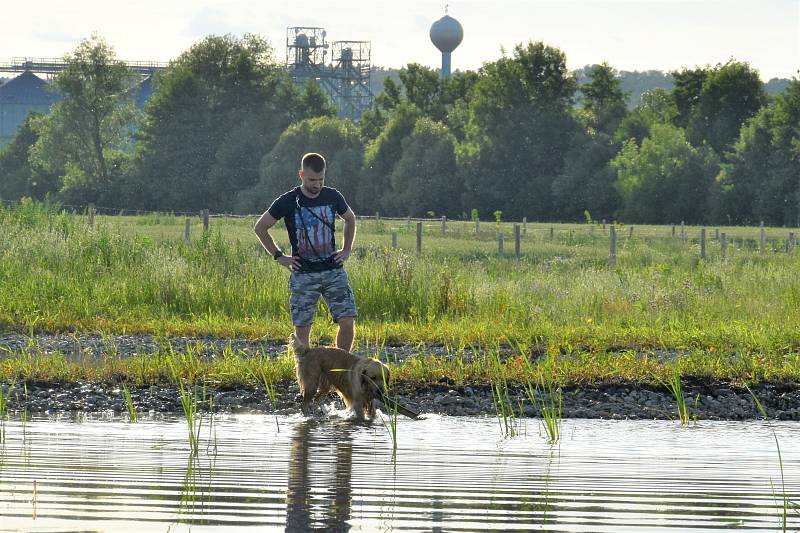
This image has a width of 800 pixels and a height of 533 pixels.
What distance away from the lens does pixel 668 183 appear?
8056cm

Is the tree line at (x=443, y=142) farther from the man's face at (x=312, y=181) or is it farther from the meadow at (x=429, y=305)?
the man's face at (x=312, y=181)

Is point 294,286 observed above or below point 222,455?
above

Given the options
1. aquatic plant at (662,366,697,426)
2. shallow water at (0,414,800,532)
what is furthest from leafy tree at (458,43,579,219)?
shallow water at (0,414,800,532)

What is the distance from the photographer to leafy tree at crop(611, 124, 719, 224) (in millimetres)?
80000

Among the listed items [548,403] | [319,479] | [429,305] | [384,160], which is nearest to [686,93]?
[384,160]

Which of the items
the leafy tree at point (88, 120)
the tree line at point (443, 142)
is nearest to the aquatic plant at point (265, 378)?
the tree line at point (443, 142)

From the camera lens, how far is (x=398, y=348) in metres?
14.5

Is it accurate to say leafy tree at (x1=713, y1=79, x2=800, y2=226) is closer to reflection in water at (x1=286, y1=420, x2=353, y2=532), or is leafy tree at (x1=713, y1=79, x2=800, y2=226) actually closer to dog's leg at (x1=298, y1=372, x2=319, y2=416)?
dog's leg at (x1=298, y1=372, x2=319, y2=416)

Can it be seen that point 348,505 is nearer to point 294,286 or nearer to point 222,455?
point 222,455

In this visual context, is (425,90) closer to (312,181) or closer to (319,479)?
(312,181)

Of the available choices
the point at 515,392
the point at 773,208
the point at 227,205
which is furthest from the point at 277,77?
the point at 515,392

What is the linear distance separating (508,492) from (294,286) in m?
3.85

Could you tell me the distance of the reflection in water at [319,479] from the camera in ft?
20.3

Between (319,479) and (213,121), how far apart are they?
319 feet
